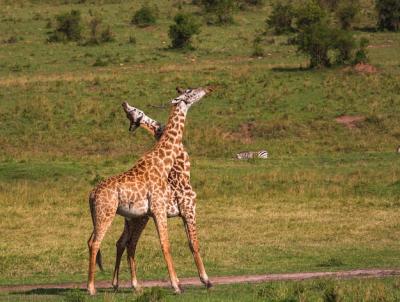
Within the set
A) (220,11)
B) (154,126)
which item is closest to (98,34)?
(220,11)

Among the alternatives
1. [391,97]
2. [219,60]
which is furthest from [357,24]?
[391,97]

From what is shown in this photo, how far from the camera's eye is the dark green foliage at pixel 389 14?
56.8 meters

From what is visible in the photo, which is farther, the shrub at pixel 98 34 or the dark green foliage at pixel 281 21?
the dark green foliage at pixel 281 21

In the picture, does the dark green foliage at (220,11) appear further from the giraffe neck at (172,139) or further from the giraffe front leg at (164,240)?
the giraffe front leg at (164,240)

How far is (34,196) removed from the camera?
2656 cm

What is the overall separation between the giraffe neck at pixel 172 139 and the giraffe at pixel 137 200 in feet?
0.05

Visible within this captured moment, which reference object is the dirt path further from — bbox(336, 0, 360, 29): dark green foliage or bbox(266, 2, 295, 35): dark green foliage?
bbox(336, 0, 360, 29): dark green foliage

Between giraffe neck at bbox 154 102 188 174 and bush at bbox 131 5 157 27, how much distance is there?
1725 inches

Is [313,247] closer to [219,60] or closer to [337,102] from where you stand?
[337,102]

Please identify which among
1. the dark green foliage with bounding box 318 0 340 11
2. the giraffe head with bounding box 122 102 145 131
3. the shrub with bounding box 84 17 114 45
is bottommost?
the dark green foliage with bounding box 318 0 340 11

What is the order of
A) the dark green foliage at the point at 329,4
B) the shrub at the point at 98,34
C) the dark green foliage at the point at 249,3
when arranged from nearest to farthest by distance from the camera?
the shrub at the point at 98,34 → the dark green foliage at the point at 329,4 → the dark green foliage at the point at 249,3

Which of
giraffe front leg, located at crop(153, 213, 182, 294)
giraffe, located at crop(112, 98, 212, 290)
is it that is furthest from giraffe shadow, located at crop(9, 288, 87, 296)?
giraffe front leg, located at crop(153, 213, 182, 294)

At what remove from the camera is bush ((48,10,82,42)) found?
54.8 m

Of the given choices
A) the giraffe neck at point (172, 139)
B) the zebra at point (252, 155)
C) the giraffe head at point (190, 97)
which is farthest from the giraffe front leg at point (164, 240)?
the zebra at point (252, 155)
